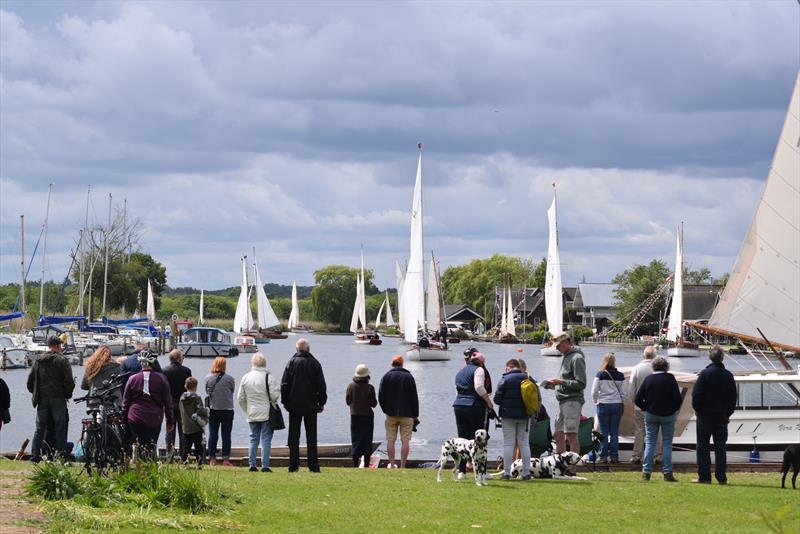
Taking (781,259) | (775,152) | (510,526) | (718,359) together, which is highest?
(775,152)

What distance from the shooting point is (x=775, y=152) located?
1095 inches

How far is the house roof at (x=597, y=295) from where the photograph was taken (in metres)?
175

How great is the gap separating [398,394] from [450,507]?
5.34 m

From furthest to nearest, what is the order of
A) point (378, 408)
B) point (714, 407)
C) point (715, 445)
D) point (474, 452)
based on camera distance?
1. point (378, 408)
2. point (715, 445)
3. point (714, 407)
4. point (474, 452)

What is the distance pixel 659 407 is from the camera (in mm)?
18203

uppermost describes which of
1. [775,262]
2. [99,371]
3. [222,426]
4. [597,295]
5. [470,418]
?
[597,295]

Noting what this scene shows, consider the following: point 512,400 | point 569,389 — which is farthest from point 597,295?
point 512,400

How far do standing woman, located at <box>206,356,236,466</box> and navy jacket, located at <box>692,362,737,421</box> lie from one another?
291 inches

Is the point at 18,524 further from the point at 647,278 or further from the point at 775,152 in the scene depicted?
the point at 647,278

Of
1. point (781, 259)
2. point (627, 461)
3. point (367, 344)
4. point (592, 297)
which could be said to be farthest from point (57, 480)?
point (592, 297)

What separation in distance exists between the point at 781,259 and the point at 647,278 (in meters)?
128

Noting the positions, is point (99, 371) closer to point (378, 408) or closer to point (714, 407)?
point (714, 407)

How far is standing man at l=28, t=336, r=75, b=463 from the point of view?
734 inches

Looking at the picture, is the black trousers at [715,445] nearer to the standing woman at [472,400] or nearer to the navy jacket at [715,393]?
the navy jacket at [715,393]
